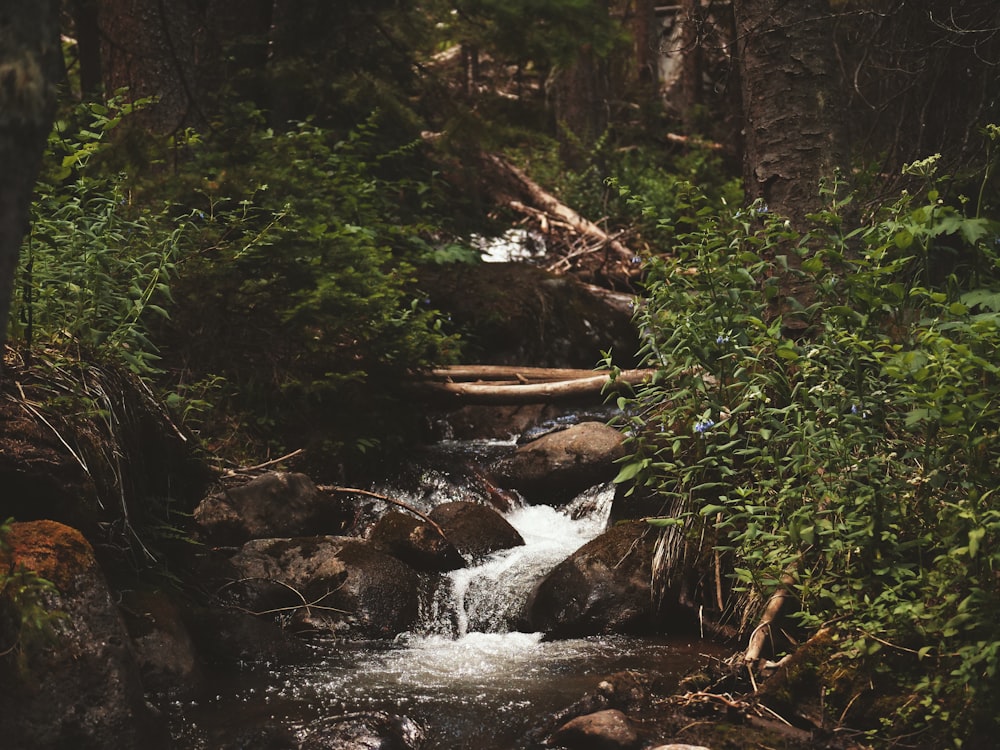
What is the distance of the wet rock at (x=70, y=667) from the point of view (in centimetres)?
347

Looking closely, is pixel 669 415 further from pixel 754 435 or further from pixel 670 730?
pixel 670 730

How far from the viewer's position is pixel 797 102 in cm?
595

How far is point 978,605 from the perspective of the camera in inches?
130

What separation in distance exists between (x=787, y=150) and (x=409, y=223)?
5908 mm

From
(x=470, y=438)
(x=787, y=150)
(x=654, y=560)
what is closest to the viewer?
(x=654, y=560)

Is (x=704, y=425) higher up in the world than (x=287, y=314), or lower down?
lower down

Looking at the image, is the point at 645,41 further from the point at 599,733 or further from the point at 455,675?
the point at 599,733

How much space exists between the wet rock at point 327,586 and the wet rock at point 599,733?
1.92m

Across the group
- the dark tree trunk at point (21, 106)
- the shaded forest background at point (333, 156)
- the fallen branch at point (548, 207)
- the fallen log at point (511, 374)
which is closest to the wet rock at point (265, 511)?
the shaded forest background at point (333, 156)

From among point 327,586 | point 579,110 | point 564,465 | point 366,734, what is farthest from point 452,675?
point 579,110

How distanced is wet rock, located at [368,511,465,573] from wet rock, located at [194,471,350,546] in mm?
413

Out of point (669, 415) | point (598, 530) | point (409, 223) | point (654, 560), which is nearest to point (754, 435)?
point (669, 415)

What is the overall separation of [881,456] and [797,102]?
9.16 feet

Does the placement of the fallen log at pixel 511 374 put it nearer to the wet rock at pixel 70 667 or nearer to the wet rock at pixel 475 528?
the wet rock at pixel 475 528
